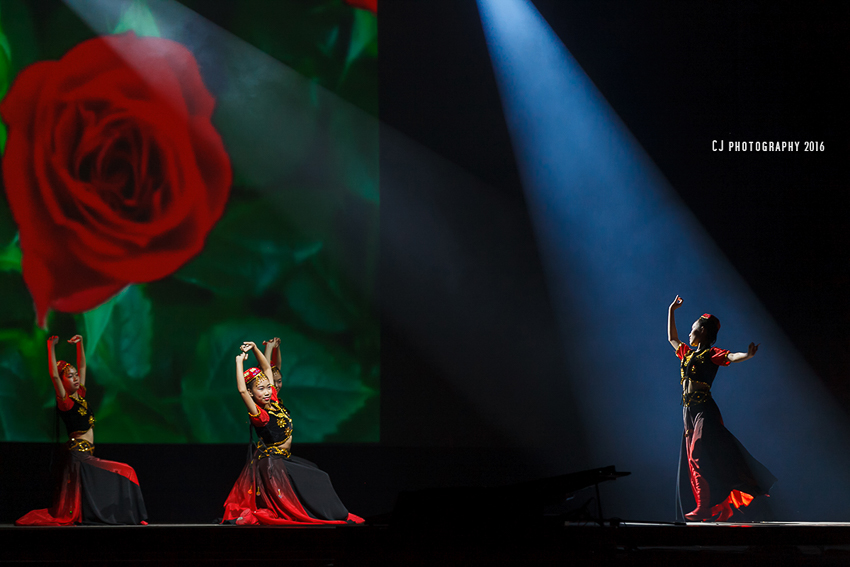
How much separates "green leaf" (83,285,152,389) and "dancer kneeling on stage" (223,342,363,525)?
996mm

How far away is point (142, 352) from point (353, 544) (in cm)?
279

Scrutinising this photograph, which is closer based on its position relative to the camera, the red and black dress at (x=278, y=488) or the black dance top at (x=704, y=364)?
the red and black dress at (x=278, y=488)

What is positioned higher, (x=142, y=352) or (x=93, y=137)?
Answer: (x=93, y=137)

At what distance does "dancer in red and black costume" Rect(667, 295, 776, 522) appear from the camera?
454 centimetres

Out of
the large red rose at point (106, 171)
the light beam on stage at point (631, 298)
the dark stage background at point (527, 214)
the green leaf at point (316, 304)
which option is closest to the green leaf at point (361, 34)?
the dark stage background at point (527, 214)

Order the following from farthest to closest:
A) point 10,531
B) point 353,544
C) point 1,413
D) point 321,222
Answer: point 321,222
point 1,413
point 10,531
point 353,544

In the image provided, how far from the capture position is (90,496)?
462cm

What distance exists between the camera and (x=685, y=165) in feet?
19.0

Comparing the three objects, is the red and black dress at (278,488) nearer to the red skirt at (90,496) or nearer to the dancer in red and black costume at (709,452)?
the red skirt at (90,496)

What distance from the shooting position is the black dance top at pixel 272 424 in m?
4.70

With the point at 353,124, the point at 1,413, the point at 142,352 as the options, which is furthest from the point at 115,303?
the point at 353,124

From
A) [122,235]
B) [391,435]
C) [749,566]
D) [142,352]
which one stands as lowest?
[749,566]

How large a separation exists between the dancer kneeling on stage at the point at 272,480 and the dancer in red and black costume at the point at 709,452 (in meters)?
2.10

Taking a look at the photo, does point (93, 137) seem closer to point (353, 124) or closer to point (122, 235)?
point (122, 235)
